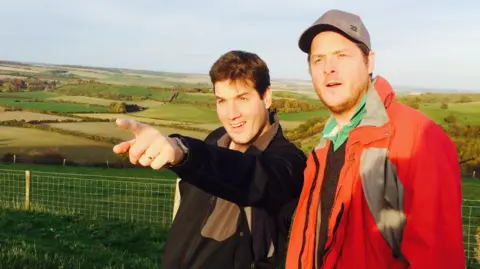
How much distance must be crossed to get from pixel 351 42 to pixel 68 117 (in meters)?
29.2

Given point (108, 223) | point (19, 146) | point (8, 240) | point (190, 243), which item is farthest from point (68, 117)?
point (190, 243)

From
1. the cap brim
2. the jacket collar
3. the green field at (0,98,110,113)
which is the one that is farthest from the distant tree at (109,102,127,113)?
the cap brim

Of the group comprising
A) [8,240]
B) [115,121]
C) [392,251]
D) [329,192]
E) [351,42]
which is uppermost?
[351,42]

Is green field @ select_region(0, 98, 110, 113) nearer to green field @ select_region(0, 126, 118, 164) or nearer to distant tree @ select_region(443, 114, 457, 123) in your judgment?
green field @ select_region(0, 126, 118, 164)

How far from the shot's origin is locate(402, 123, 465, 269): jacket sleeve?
1.73 meters

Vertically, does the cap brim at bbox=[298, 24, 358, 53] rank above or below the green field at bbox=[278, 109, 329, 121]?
above

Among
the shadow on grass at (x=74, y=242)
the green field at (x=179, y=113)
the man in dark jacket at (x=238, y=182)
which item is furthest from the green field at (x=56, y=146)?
the man in dark jacket at (x=238, y=182)

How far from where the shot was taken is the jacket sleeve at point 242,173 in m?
1.81

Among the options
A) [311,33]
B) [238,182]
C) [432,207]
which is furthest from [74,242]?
[432,207]

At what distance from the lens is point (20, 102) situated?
31688 millimetres

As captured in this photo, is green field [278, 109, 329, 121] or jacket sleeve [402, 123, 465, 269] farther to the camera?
green field [278, 109, 329, 121]

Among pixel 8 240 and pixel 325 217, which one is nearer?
pixel 325 217

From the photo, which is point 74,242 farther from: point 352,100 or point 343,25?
point 343,25

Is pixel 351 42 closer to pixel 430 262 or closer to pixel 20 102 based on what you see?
pixel 430 262
